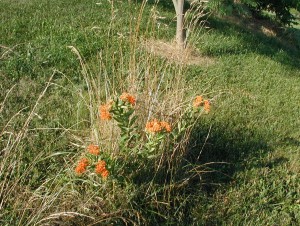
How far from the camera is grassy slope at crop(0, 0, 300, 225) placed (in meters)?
3.89

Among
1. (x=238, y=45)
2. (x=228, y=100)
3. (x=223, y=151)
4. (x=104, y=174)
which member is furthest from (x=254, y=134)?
(x=238, y=45)

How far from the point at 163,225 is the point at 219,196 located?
739mm

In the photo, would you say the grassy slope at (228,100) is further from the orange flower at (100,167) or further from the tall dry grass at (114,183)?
the orange flower at (100,167)

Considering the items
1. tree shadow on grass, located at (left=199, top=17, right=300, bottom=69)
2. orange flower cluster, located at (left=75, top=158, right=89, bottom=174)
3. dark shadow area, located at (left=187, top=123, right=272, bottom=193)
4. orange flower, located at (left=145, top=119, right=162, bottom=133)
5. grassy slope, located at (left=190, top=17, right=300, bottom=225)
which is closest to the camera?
orange flower cluster, located at (left=75, top=158, right=89, bottom=174)

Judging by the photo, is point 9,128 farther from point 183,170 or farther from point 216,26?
point 216,26

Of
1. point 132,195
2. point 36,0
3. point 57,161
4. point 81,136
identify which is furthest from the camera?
point 36,0

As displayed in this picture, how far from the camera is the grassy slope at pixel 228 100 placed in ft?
12.8

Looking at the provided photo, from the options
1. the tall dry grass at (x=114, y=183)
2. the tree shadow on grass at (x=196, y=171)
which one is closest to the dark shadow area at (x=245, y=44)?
the tree shadow on grass at (x=196, y=171)

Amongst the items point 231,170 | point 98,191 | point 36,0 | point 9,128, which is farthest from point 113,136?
point 36,0

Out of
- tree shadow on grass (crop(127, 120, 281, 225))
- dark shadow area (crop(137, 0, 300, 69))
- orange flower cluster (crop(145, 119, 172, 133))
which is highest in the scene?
orange flower cluster (crop(145, 119, 172, 133))

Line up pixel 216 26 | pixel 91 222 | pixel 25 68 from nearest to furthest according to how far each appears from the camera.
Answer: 1. pixel 91 222
2. pixel 25 68
3. pixel 216 26

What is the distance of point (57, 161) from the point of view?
3725 millimetres

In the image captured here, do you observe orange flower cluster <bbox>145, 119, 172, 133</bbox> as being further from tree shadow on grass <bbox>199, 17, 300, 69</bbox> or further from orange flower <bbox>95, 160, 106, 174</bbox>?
tree shadow on grass <bbox>199, 17, 300, 69</bbox>

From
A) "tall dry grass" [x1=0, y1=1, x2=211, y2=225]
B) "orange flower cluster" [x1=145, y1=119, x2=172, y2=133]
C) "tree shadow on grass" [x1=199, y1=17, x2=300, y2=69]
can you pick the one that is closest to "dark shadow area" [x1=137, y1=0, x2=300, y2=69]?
"tree shadow on grass" [x1=199, y1=17, x2=300, y2=69]
